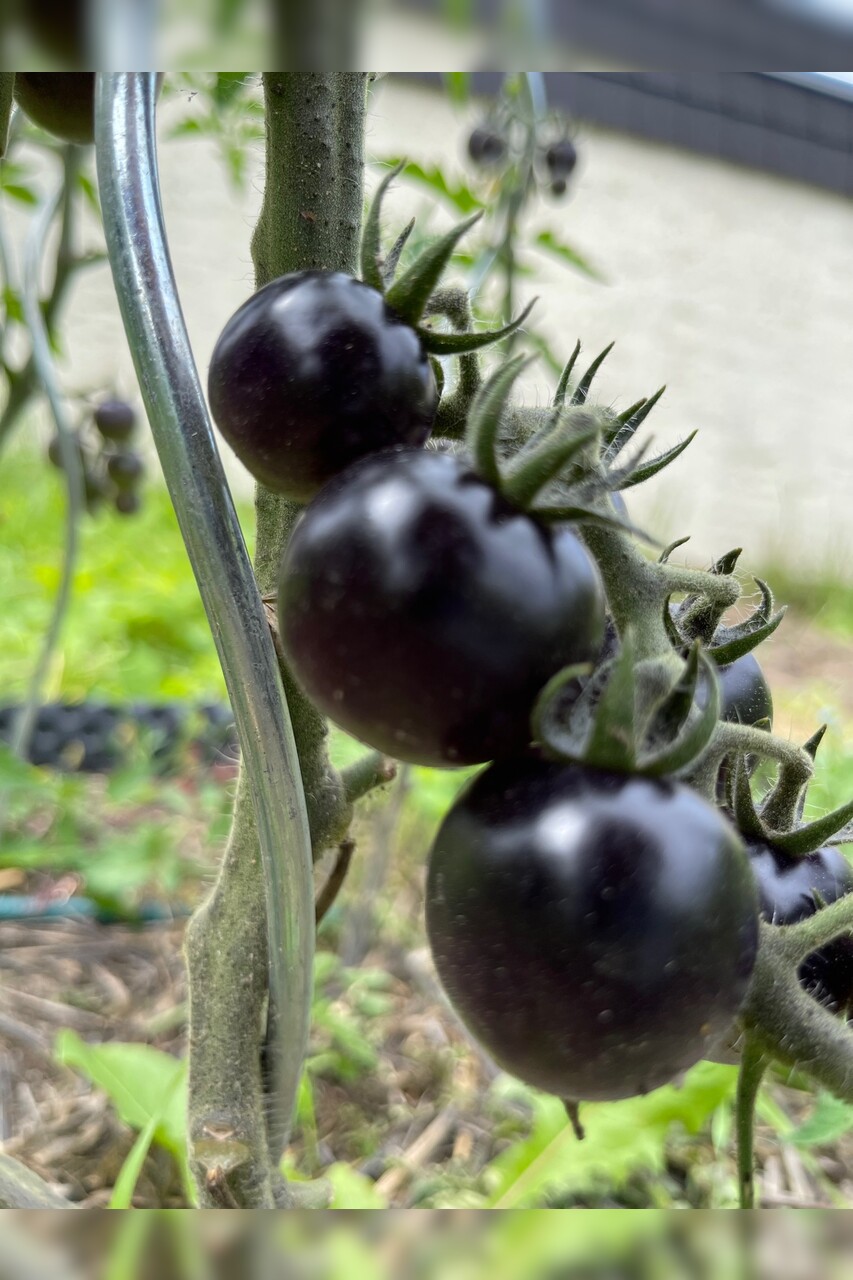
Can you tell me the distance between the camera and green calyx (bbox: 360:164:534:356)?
0.30 meters

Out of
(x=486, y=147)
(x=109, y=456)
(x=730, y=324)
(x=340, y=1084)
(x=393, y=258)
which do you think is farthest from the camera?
(x=730, y=324)

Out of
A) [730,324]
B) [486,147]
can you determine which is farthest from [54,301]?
[730,324]

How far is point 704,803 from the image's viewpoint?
0.83ft

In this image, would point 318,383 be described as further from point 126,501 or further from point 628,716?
point 126,501

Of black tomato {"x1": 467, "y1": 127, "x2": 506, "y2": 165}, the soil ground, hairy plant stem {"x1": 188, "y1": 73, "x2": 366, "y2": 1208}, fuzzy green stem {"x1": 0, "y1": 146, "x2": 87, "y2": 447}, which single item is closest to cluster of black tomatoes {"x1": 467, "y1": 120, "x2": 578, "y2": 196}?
black tomato {"x1": 467, "y1": 127, "x2": 506, "y2": 165}

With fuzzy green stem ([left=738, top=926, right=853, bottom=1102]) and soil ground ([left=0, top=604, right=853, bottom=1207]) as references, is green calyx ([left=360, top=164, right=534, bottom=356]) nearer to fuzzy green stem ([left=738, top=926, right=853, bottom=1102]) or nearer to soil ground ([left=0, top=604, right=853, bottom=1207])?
fuzzy green stem ([left=738, top=926, right=853, bottom=1102])

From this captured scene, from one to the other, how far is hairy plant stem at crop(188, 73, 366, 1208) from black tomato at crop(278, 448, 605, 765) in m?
0.09

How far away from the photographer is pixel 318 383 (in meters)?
0.30

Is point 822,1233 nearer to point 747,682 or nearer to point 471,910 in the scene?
point 471,910

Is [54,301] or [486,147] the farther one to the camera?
[486,147]

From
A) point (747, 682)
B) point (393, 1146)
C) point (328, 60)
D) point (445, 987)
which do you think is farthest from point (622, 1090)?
point (393, 1146)

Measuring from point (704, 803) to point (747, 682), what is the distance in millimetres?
116

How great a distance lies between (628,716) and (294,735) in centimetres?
15

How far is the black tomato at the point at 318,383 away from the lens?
0.30m
